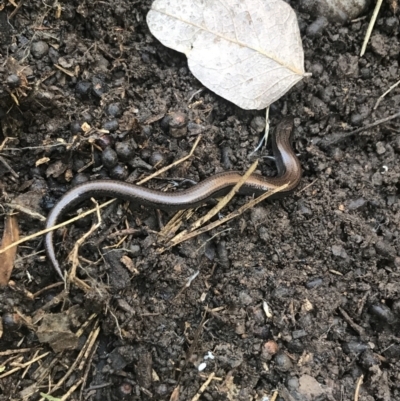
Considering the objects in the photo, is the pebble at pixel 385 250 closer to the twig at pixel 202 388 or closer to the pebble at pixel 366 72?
the pebble at pixel 366 72

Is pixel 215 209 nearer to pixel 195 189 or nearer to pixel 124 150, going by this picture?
pixel 195 189

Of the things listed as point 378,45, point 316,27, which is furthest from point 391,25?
point 316,27

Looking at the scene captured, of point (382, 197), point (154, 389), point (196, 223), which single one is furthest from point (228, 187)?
point (154, 389)

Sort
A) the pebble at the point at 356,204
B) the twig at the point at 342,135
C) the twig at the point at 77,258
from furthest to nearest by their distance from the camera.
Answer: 1. the twig at the point at 342,135
2. the pebble at the point at 356,204
3. the twig at the point at 77,258

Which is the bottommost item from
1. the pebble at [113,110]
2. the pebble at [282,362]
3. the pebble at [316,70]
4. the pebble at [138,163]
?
the pebble at [282,362]

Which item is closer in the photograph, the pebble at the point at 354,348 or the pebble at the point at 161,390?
the pebble at the point at 161,390

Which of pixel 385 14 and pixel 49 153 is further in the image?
pixel 385 14

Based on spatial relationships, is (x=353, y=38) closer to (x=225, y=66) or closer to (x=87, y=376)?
(x=225, y=66)

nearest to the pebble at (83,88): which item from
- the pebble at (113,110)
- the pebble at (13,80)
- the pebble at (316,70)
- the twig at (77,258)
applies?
the pebble at (113,110)
